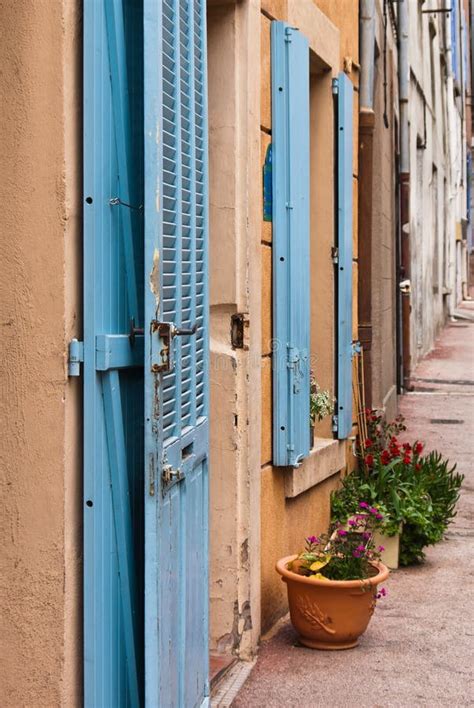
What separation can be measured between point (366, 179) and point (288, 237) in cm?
257

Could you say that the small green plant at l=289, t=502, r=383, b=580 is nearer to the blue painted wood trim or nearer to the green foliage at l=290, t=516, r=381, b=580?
the green foliage at l=290, t=516, r=381, b=580

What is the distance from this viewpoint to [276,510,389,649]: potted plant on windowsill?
5004 mm

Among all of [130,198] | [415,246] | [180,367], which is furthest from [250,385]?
[415,246]

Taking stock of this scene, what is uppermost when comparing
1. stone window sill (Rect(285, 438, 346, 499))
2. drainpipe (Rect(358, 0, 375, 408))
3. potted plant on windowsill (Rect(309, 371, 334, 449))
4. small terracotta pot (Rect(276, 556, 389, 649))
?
drainpipe (Rect(358, 0, 375, 408))

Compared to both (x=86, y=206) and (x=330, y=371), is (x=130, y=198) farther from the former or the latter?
(x=330, y=371)

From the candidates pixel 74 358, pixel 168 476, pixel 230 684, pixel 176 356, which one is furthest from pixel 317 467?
pixel 74 358

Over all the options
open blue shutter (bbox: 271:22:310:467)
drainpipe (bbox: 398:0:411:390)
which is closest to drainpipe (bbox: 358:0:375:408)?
open blue shutter (bbox: 271:22:310:467)

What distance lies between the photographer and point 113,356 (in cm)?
322

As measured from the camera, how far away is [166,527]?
11.3 feet

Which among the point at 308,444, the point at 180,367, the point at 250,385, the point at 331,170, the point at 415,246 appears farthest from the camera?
the point at 415,246

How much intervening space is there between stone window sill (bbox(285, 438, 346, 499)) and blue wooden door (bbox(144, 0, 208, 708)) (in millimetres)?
1536

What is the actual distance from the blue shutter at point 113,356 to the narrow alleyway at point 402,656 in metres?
1.35

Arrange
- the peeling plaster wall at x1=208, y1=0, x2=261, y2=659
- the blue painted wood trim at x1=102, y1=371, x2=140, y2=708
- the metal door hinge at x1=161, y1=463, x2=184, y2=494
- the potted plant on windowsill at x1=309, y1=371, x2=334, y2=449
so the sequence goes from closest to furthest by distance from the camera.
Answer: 1. the blue painted wood trim at x1=102, y1=371, x2=140, y2=708
2. the metal door hinge at x1=161, y1=463, x2=184, y2=494
3. the peeling plaster wall at x1=208, y1=0, x2=261, y2=659
4. the potted plant on windowsill at x1=309, y1=371, x2=334, y2=449

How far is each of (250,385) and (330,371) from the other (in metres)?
1.79
